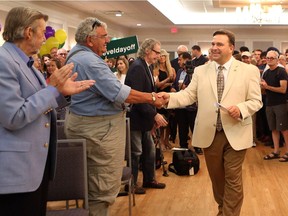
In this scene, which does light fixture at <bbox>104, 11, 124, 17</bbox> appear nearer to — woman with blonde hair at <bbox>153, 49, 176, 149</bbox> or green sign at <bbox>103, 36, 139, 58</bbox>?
woman with blonde hair at <bbox>153, 49, 176, 149</bbox>

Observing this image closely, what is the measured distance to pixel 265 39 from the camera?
15773 millimetres

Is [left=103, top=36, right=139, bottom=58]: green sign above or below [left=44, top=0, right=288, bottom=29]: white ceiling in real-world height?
below

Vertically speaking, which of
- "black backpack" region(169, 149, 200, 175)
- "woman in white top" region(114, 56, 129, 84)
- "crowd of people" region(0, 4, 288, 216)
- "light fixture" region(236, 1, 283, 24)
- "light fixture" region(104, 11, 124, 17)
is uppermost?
"light fixture" region(104, 11, 124, 17)

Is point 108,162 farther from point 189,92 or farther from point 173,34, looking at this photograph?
point 173,34

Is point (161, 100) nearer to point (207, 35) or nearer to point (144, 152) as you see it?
point (144, 152)

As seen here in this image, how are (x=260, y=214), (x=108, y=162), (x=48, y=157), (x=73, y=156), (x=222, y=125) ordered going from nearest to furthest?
(x=48, y=157) → (x=73, y=156) → (x=108, y=162) → (x=222, y=125) → (x=260, y=214)

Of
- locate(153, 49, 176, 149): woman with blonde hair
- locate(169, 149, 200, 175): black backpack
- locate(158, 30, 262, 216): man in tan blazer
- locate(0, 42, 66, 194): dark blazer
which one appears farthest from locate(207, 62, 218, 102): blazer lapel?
locate(153, 49, 176, 149): woman with blonde hair

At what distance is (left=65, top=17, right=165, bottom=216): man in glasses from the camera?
8.48 ft

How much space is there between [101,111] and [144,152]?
1.95 metres

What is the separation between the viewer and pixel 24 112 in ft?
5.36

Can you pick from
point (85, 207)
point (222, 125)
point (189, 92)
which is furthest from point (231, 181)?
point (85, 207)

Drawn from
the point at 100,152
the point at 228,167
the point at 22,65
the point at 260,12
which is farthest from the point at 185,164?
the point at 260,12

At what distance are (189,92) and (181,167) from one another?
6.92 ft

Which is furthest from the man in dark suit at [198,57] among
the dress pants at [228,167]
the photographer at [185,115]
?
the dress pants at [228,167]
